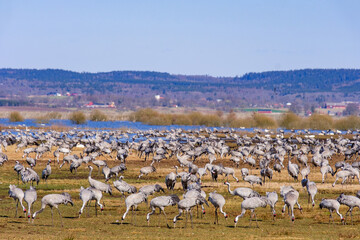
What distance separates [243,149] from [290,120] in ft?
190

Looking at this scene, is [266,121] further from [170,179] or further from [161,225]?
[161,225]

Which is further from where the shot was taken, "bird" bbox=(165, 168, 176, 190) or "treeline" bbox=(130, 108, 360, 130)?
"treeline" bbox=(130, 108, 360, 130)

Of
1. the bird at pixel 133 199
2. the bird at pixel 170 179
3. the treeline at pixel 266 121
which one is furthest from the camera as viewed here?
the treeline at pixel 266 121

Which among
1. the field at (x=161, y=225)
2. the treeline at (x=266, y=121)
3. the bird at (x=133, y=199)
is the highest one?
the bird at (x=133, y=199)

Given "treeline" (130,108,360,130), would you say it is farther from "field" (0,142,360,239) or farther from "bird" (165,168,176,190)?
"bird" (165,168,176,190)

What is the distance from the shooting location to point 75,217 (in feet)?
60.6

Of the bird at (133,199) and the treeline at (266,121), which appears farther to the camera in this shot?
the treeline at (266,121)

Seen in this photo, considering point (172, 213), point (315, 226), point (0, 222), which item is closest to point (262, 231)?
point (315, 226)

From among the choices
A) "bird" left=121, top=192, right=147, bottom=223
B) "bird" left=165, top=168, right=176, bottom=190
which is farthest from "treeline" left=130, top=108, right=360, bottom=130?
"bird" left=121, top=192, right=147, bottom=223

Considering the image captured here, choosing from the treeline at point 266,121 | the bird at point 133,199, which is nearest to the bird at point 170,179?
the bird at point 133,199

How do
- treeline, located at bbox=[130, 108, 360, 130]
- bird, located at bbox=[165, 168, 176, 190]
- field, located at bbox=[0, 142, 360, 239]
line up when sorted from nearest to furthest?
field, located at bbox=[0, 142, 360, 239]
bird, located at bbox=[165, 168, 176, 190]
treeline, located at bbox=[130, 108, 360, 130]

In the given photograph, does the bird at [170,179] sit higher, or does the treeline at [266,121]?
the bird at [170,179]

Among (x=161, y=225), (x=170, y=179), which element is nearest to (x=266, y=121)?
(x=170, y=179)

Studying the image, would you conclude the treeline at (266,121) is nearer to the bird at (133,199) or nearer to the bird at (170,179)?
the bird at (170,179)
